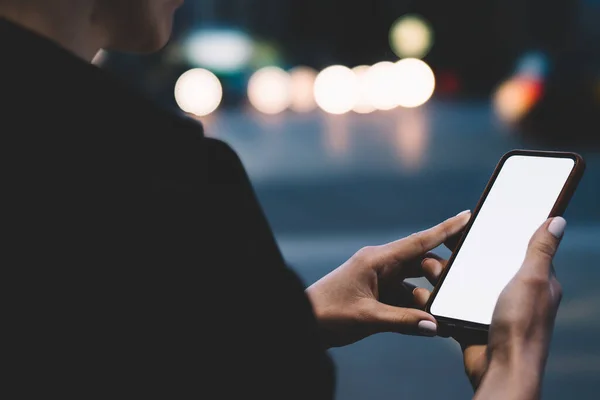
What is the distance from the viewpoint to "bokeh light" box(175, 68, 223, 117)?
27031 mm

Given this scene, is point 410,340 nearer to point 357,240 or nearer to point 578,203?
point 357,240

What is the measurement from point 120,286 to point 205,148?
16cm

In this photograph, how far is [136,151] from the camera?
107 cm

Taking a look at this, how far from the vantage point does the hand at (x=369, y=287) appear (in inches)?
75.0

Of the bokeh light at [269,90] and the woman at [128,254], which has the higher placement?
the woman at [128,254]

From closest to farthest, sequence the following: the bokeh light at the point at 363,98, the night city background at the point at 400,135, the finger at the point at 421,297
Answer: the finger at the point at 421,297
the night city background at the point at 400,135
the bokeh light at the point at 363,98

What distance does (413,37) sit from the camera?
54031 millimetres

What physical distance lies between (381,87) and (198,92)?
32.5 ft

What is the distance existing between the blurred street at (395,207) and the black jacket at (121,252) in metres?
0.25

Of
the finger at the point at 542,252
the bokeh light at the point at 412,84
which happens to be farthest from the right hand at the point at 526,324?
the bokeh light at the point at 412,84

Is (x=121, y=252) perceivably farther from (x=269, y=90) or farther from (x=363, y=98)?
(x=363, y=98)

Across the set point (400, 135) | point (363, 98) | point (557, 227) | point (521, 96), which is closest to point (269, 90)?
point (363, 98)

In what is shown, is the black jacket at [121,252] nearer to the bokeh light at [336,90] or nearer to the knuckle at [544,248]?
the knuckle at [544,248]

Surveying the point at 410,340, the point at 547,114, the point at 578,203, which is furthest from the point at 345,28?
the point at 410,340
